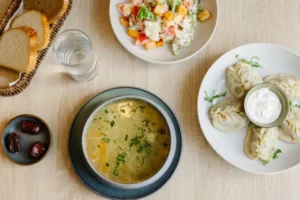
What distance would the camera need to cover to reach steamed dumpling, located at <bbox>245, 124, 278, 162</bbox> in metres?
1.54

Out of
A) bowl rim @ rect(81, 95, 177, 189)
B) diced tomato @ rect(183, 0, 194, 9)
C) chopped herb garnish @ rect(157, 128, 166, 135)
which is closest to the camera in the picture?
bowl rim @ rect(81, 95, 177, 189)

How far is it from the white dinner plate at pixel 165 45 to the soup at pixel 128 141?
21 centimetres

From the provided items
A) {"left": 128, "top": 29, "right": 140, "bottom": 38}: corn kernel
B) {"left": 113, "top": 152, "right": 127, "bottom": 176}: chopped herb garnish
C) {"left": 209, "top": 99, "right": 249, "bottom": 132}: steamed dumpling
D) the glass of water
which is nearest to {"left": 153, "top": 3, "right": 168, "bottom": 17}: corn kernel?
{"left": 128, "top": 29, "right": 140, "bottom": 38}: corn kernel

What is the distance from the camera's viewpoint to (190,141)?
5.32 ft

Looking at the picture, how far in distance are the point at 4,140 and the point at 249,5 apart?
106cm

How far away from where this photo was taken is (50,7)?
1.61 metres

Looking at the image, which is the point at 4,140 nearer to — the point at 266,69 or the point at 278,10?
the point at 266,69

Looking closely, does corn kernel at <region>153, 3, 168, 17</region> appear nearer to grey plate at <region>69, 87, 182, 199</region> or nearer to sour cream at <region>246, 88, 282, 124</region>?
grey plate at <region>69, 87, 182, 199</region>

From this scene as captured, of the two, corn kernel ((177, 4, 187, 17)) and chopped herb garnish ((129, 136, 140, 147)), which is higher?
corn kernel ((177, 4, 187, 17))

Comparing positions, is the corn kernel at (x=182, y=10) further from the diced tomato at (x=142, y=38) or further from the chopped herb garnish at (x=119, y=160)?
the chopped herb garnish at (x=119, y=160)

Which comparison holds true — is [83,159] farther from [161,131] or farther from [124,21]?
[124,21]

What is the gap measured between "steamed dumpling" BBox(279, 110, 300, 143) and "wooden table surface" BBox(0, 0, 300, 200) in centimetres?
13

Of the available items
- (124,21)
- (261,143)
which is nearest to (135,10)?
(124,21)

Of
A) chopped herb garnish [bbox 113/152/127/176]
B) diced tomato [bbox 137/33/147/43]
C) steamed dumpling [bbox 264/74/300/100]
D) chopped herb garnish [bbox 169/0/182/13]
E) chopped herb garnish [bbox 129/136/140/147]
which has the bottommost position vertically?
chopped herb garnish [bbox 113/152/127/176]
